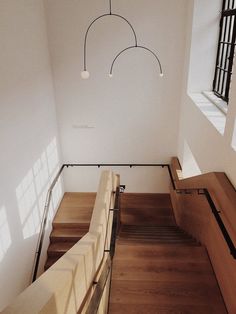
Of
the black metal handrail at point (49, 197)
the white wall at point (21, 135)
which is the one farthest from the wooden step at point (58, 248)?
the white wall at point (21, 135)

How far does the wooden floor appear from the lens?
3125mm

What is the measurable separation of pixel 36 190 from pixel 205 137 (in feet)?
10.5

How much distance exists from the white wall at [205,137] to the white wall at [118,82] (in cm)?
44

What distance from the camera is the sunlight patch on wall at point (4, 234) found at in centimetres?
373

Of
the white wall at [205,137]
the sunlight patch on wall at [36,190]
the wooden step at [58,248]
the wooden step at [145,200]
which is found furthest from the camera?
the wooden step at [145,200]

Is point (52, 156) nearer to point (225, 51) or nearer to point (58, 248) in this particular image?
point (58, 248)

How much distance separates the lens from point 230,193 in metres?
3.11

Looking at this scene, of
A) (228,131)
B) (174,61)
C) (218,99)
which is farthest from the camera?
(174,61)

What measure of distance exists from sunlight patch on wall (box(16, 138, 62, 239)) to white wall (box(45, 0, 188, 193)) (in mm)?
899

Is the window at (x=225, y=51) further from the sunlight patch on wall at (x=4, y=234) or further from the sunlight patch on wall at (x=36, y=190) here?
the sunlight patch on wall at (x=4, y=234)

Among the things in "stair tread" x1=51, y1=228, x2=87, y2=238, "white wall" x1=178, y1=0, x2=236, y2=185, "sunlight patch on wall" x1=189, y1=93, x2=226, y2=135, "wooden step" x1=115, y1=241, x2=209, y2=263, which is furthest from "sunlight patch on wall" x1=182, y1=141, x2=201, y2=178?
"stair tread" x1=51, y1=228, x2=87, y2=238

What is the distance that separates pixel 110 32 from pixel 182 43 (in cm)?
154

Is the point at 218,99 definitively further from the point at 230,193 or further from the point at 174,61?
the point at 230,193

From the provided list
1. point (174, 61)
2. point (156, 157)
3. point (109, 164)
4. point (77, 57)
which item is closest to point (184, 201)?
point (156, 157)
